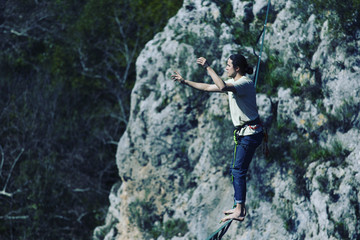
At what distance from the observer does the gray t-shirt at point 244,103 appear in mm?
7594

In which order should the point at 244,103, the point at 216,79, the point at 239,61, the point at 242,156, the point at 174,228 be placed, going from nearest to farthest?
the point at 216,79
the point at 239,61
the point at 244,103
the point at 242,156
the point at 174,228

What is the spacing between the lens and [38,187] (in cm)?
2731

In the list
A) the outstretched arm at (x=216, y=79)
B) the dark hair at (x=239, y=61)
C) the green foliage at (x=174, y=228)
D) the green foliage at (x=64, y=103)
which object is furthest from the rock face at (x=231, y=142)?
the green foliage at (x=64, y=103)

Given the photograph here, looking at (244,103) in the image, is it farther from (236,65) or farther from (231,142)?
(231,142)

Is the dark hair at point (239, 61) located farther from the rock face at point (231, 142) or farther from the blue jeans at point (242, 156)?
the rock face at point (231, 142)

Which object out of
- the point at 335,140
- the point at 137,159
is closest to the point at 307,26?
the point at 335,140

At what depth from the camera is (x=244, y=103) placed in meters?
7.81

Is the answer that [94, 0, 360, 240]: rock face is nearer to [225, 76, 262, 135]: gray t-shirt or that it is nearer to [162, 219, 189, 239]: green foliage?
[162, 219, 189, 239]: green foliage

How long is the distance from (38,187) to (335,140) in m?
19.4

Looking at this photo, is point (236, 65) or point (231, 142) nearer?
point (236, 65)

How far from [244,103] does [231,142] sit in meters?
4.87

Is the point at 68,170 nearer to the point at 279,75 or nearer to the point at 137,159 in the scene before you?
the point at 137,159

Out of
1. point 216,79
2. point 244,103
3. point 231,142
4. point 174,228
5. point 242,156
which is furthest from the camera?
point 174,228

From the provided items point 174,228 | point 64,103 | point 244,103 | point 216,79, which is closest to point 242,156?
point 244,103
